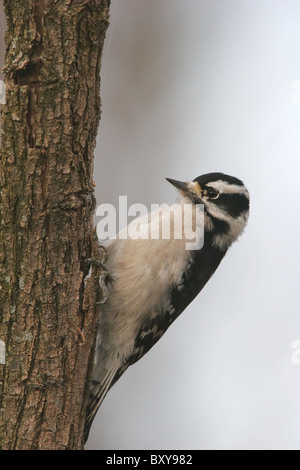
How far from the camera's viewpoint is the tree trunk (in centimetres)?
242

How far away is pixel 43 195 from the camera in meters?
2.49

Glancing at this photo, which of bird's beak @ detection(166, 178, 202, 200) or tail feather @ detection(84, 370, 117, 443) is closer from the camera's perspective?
tail feather @ detection(84, 370, 117, 443)

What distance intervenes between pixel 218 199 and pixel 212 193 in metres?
0.05

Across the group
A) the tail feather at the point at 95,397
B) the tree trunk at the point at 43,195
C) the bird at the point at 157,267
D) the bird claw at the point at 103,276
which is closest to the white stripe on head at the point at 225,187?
the bird at the point at 157,267

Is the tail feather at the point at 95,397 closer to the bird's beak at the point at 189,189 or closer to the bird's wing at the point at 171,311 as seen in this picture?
the bird's wing at the point at 171,311

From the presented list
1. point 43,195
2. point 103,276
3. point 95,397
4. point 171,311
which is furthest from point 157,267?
point 43,195

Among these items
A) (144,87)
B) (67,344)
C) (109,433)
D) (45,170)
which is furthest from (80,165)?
(109,433)

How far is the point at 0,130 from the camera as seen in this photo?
248 centimetres

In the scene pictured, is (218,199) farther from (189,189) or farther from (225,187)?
(189,189)

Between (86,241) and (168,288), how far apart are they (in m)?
0.89

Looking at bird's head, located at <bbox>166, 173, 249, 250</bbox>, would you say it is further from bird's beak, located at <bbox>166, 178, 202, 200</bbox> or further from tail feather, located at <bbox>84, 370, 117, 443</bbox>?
tail feather, located at <bbox>84, 370, 117, 443</bbox>

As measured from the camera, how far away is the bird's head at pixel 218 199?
3.51 metres

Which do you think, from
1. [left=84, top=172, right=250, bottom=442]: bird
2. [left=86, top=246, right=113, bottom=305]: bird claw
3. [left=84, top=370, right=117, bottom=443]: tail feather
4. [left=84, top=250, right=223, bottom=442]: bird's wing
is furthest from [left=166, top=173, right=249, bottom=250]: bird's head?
[left=84, top=370, right=117, bottom=443]: tail feather

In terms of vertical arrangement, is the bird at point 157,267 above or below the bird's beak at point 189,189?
below
